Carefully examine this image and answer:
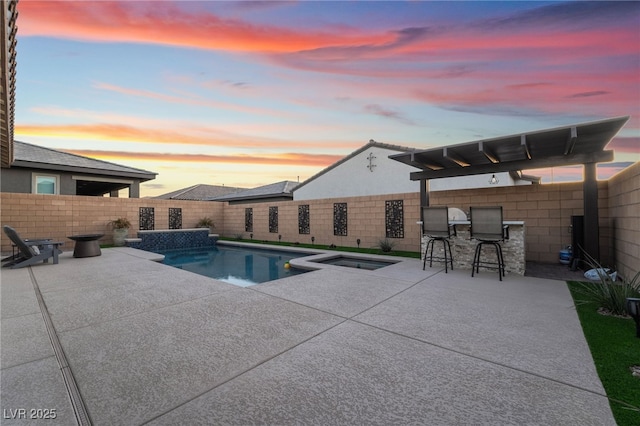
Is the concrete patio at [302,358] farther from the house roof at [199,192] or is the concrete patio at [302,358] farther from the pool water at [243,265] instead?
the house roof at [199,192]

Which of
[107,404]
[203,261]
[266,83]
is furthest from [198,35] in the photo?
[107,404]

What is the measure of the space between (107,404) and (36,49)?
919 centimetres

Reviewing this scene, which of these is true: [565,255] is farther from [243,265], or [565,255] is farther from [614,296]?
[243,265]

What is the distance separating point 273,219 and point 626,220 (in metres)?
11.6

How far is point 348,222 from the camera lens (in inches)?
421

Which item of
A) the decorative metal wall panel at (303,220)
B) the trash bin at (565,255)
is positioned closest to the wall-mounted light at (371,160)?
the decorative metal wall panel at (303,220)

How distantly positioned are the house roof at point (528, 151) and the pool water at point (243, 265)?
169 inches

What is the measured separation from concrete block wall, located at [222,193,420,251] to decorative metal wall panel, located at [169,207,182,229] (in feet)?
9.79

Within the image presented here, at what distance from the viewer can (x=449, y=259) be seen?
624 cm

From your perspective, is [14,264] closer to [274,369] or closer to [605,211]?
[274,369]

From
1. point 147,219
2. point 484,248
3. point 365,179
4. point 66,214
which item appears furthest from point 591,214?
point 66,214

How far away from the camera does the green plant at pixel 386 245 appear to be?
897 centimetres

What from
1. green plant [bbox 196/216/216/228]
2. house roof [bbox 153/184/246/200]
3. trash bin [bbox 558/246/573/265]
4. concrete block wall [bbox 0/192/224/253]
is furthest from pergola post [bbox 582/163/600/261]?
house roof [bbox 153/184/246/200]

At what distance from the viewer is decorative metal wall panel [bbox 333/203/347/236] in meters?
10.8
